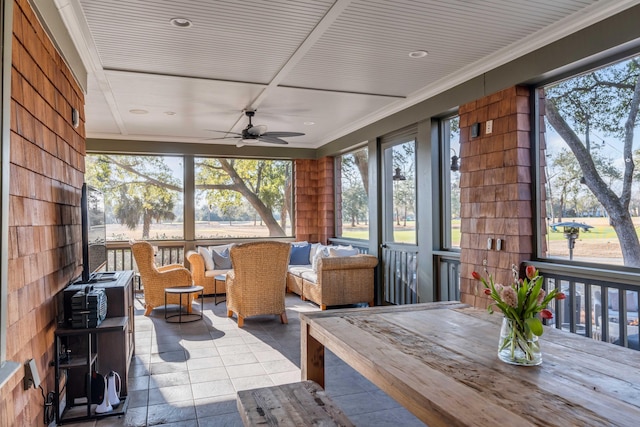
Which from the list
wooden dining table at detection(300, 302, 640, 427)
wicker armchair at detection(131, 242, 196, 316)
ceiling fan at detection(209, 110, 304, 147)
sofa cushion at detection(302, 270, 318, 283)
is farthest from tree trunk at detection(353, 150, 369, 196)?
wooden dining table at detection(300, 302, 640, 427)

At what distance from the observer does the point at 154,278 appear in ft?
19.3

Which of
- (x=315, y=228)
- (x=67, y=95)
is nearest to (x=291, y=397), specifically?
(x=67, y=95)

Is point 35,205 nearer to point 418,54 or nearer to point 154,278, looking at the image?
point 418,54

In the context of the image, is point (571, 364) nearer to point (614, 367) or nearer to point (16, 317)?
point (614, 367)

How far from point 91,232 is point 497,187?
3382mm

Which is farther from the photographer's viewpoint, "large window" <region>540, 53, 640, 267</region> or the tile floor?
"large window" <region>540, 53, 640, 267</region>

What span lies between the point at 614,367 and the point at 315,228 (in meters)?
7.15

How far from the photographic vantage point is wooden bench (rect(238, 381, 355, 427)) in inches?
75.6

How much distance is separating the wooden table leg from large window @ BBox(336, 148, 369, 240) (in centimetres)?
459

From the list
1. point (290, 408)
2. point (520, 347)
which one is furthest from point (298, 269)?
point (520, 347)

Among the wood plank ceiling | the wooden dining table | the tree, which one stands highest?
the wood plank ceiling

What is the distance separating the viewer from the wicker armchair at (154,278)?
19.0 feet

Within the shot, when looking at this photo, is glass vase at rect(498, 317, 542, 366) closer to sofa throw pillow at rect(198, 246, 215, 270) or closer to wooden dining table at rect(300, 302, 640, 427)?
wooden dining table at rect(300, 302, 640, 427)

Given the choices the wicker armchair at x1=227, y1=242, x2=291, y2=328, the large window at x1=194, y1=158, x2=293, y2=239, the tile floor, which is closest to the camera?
the tile floor
